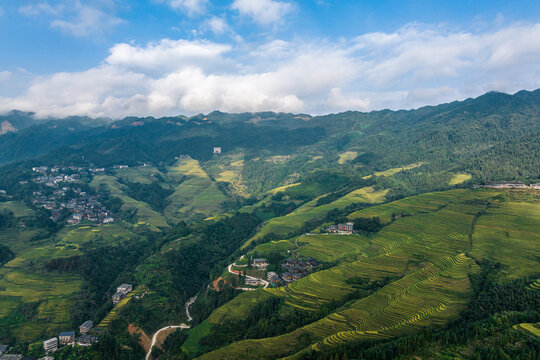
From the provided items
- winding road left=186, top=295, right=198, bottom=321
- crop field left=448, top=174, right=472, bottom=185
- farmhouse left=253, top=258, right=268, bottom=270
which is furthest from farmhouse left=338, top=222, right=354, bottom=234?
crop field left=448, top=174, right=472, bottom=185

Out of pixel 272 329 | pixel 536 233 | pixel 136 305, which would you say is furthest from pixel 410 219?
pixel 136 305

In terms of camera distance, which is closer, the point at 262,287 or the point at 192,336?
the point at 192,336

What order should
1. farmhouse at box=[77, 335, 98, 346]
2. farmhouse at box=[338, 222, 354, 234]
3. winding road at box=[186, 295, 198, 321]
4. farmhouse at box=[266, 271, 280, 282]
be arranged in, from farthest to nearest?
1. farmhouse at box=[338, 222, 354, 234]
2. farmhouse at box=[266, 271, 280, 282]
3. winding road at box=[186, 295, 198, 321]
4. farmhouse at box=[77, 335, 98, 346]

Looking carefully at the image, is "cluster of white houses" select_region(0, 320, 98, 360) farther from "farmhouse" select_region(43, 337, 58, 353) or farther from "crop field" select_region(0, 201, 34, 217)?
"crop field" select_region(0, 201, 34, 217)

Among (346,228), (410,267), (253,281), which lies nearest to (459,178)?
(346,228)

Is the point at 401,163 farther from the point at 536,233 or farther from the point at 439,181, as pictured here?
the point at 536,233

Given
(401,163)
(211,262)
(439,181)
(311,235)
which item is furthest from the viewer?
(401,163)
